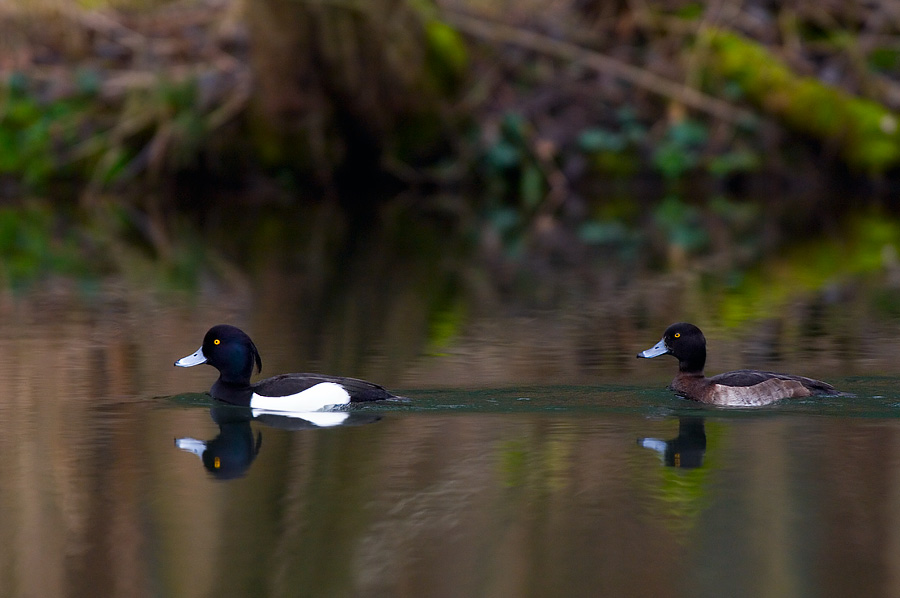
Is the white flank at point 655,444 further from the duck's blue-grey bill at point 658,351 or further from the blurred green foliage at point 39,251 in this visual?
the blurred green foliage at point 39,251

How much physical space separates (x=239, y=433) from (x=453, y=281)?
7.56 m

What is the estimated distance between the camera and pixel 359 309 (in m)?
13.9

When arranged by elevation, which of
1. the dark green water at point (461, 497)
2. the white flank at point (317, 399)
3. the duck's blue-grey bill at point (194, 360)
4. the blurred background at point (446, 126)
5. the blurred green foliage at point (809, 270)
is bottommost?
the dark green water at point (461, 497)

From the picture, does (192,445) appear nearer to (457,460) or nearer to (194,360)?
(457,460)

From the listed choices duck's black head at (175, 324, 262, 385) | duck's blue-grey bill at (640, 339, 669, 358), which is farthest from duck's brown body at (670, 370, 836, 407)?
duck's black head at (175, 324, 262, 385)

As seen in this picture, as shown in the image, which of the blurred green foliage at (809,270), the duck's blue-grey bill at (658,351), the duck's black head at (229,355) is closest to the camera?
the duck's black head at (229,355)

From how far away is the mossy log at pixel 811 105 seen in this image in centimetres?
2689

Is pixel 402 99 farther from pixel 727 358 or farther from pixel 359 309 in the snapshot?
pixel 727 358

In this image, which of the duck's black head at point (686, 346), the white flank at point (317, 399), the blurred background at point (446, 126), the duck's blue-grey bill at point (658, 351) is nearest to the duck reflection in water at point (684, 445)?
the duck's black head at point (686, 346)

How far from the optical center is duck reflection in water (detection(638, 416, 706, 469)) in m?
7.80

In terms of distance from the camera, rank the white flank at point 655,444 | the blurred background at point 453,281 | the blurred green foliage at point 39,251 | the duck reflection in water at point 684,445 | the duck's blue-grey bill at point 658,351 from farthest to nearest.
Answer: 1. the blurred green foliage at point 39,251
2. the duck's blue-grey bill at point 658,351
3. the white flank at point 655,444
4. the duck reflection in water at point 684,445
5. the blurred background at point 453,281

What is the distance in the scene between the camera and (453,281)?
16141 mm

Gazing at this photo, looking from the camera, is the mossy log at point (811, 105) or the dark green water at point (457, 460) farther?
the mossy log at point (811, 105)

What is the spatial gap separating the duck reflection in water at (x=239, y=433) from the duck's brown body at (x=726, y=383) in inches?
81.0
